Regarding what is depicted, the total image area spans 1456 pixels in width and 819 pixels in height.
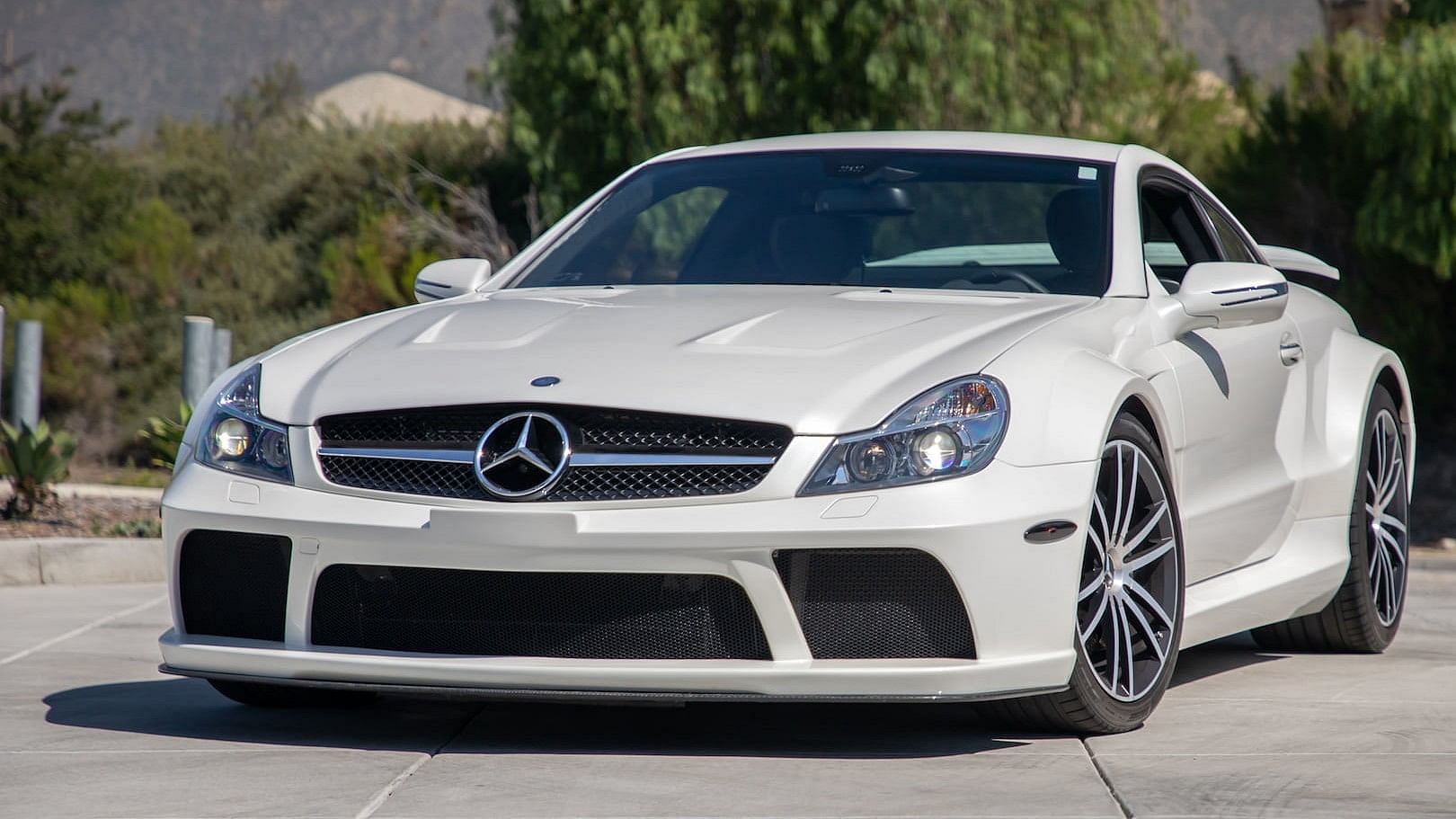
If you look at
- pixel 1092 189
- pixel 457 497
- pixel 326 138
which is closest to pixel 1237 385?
pixel 1092 189

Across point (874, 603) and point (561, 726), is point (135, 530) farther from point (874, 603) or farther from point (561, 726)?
point (874, 603)

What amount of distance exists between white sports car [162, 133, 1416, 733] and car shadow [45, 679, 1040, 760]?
0.14 metres

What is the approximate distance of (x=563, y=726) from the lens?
4766mm

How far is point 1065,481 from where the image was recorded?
13.9 ft

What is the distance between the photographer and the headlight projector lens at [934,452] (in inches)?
162

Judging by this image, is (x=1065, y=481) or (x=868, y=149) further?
(x=868, y=149)

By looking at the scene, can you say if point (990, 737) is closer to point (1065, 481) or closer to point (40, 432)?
point (1065, 481)

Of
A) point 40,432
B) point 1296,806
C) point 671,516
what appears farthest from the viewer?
point 40,432

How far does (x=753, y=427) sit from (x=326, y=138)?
84.0 ft

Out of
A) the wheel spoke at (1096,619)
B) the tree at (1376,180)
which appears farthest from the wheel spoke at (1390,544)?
the tree at (1376,180)

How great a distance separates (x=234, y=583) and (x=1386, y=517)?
3.69 meters

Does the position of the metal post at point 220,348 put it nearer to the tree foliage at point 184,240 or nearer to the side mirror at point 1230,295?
the tree foliage at point 184,240

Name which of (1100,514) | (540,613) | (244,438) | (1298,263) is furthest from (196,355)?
(1100,514)

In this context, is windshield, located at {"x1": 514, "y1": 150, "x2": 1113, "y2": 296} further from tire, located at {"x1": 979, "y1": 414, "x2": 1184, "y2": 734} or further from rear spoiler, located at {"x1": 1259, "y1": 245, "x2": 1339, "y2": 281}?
rear spoiler, located at {"x1": 1259, "y1": 245, "x2": 1339, "y2": 281}
